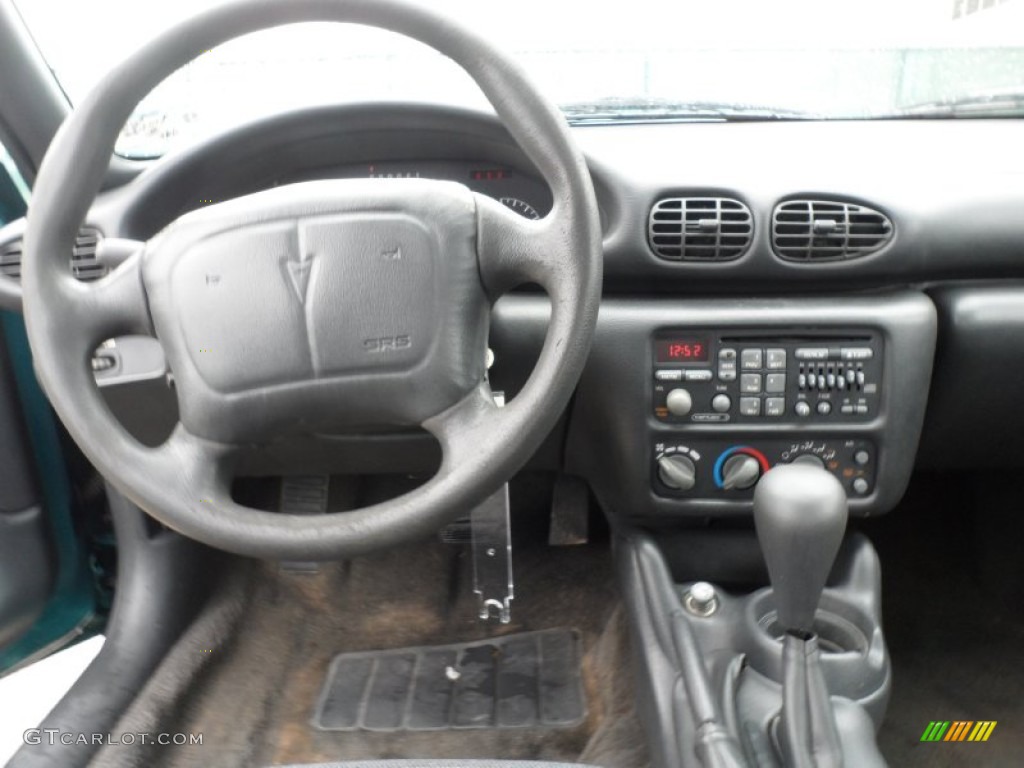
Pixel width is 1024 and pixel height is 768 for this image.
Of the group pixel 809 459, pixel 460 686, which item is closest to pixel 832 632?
pixel 809 459

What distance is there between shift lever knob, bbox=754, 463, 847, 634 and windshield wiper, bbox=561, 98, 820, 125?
0.68 metres

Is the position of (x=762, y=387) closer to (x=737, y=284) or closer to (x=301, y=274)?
(x=737, y=284)

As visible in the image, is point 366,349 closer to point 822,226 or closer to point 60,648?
point 822,226

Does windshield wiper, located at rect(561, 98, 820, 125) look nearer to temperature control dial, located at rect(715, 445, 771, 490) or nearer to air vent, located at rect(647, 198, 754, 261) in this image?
air vent, located at rect(647, 198, 754, 261)

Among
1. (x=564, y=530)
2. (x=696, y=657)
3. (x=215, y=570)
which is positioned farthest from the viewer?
(x=564, y=530)

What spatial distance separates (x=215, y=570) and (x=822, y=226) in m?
1.21

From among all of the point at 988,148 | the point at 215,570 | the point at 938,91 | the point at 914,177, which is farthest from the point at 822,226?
the point at 215,570

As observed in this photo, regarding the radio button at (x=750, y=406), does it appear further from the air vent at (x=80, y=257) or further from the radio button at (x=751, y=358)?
the air vent at (x=80, y=257)

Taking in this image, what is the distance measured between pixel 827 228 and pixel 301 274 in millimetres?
672

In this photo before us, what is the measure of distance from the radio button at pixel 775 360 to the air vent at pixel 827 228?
0.42 feet

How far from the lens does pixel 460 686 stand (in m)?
1.52

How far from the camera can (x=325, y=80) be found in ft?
4.36

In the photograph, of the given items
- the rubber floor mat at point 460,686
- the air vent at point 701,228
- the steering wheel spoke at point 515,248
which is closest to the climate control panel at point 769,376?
the air vent at point 701,228

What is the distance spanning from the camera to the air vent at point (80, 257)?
1168 mm
